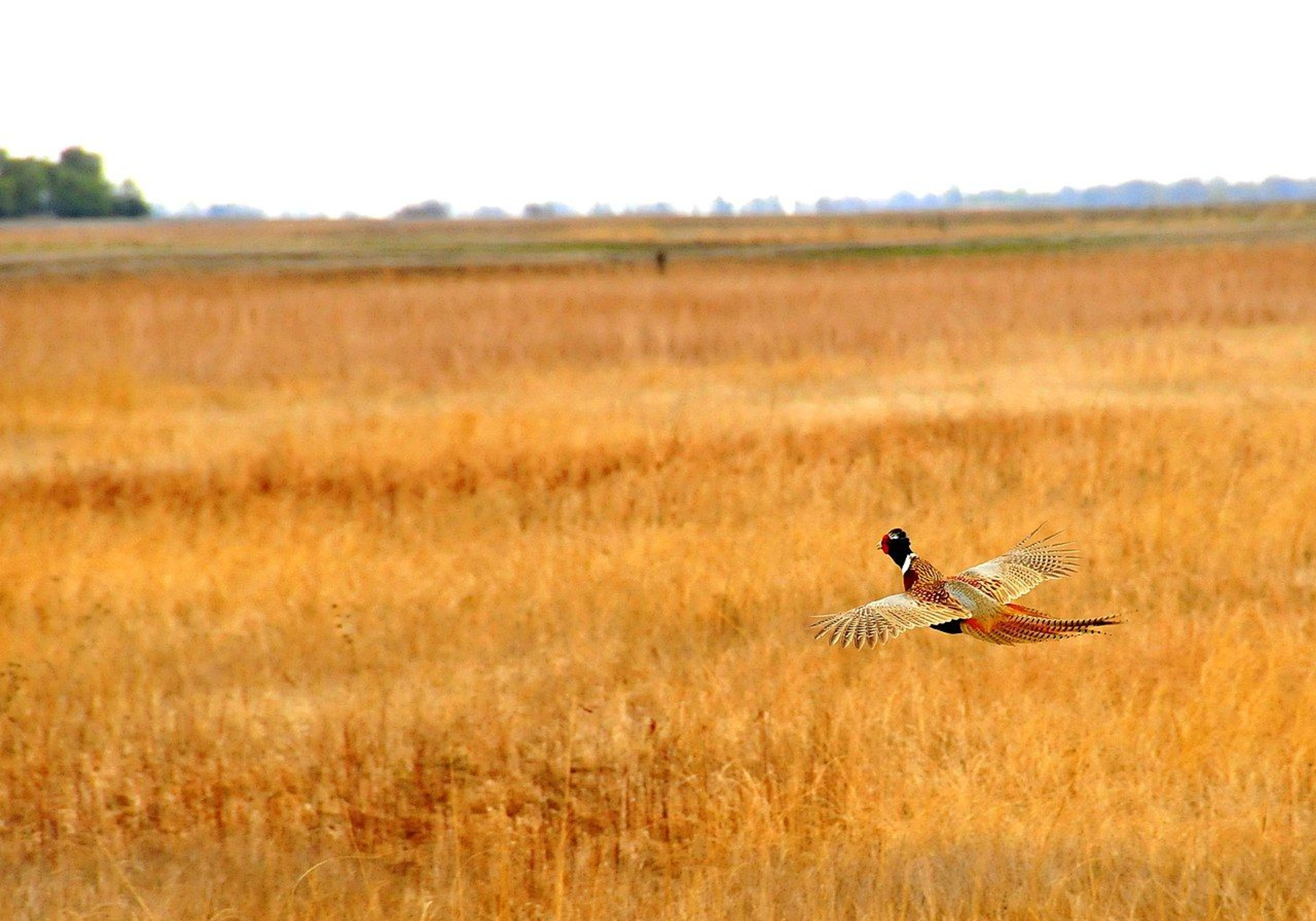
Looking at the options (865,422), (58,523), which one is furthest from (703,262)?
(58,523)

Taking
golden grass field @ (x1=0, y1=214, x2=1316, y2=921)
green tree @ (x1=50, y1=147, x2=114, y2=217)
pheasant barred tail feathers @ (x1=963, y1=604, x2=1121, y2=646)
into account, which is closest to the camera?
pheasant barred tail feathers @ (x1=963, y1=604, x2=1121, y2=646)

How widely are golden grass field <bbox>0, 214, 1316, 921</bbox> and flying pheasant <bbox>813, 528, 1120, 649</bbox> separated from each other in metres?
1.29

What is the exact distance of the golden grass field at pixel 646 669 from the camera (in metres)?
4.93

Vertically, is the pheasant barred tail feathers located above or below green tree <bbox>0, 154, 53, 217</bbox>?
below

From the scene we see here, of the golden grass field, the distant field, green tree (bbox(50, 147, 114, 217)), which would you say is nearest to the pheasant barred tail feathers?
the golden grass field

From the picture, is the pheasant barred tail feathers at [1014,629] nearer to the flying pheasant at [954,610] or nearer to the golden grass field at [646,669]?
the flying pheasant at [954,610]

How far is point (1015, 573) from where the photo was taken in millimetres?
3773

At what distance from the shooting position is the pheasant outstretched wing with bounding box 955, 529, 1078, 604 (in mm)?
3557

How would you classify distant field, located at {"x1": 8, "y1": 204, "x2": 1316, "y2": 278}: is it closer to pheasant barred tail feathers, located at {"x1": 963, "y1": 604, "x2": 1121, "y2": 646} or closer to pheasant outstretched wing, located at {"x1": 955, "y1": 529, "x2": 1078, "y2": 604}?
pheasant outstretched wing, located at {"x1": 955, "y1": 529, "x2": 1078, "y2": 604}

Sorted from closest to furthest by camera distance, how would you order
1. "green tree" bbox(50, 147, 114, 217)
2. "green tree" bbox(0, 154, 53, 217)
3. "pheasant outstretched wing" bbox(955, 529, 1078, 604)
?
"pheasant outstretched wing" bbox(955, 529, 1078, 604), "green tree" bbox(0, 154, 53, 217), "green tree" bbox(50, 147, 114, 217)

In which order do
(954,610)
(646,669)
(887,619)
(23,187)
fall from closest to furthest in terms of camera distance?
(887,619)
(954,610)
(646,669)
(23,187)

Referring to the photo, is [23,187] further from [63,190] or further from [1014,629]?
[1014,629]

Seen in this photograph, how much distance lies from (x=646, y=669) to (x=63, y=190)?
102126mm

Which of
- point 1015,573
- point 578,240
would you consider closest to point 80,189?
point 578,240
